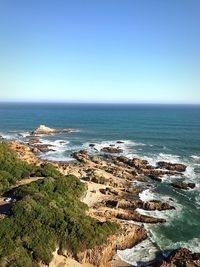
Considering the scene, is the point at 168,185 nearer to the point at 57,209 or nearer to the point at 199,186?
the point at 199,186

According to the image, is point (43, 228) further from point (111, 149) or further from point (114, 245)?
point (111, 149)

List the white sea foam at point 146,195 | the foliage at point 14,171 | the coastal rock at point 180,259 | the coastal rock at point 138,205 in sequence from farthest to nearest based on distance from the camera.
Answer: the white sea foam at point 146,195 < the foliage at point 14,171 < the coastal rock at point 138,205 < the coastal rock at point 180,259

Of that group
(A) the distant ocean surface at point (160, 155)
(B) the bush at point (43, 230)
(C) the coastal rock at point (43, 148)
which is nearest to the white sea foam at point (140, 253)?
(A) the distant ocean surface at point (160, 155)

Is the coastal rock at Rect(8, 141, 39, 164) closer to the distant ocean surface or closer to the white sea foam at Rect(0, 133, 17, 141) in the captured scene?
the distant ocean surface

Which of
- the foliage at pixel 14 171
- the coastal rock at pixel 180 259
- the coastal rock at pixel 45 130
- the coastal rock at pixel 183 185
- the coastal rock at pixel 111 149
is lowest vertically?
the coastal rock at pixel 180 259

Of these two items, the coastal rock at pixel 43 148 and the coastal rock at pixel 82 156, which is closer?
the coastal rock at pixel 82 156

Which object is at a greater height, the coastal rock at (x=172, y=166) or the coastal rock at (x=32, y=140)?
the coastal rock at (x=32, y=140)

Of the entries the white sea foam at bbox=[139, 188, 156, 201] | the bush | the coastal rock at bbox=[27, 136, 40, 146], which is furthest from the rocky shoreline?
the coastal rock at bbox=[27, 136, 40, 146]

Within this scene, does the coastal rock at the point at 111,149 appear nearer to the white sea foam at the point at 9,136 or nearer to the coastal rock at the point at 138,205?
the white sea foam at the point at 9,136
